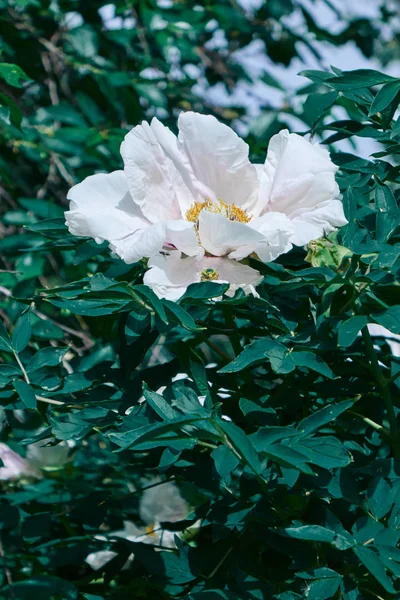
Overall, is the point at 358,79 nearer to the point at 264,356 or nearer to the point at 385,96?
the point at 385,96

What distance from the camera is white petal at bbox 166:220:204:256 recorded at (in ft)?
2.43

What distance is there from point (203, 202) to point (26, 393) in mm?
257

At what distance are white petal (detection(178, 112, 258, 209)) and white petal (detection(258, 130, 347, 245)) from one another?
20 millimetres

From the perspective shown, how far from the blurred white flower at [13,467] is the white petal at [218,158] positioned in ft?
1.95

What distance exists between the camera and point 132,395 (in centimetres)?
83

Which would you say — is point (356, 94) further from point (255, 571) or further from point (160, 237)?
point (255, 571)

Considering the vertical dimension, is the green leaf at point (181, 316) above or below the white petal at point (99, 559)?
above

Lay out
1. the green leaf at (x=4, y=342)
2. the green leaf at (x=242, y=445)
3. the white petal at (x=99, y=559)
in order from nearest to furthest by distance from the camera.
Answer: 1. the green leaf at (x=242, y=445)
2. the green leaf at (x=4, y=342)
3. the white petal at (x=99, y=559)

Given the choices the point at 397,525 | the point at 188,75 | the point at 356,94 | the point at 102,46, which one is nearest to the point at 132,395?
the point at 397,525

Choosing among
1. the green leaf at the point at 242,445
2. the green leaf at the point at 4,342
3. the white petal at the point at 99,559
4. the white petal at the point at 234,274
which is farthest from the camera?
the white petal at the point at 99,559

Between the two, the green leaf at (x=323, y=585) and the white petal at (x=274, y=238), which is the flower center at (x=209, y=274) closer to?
the white petal at (x=274, y=238)

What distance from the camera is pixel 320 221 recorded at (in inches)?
30.9

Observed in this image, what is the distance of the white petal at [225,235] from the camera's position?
727 millimetres

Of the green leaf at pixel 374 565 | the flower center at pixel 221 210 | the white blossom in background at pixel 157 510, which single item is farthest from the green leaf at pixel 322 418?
the white blossom in background at pixel 157 510
